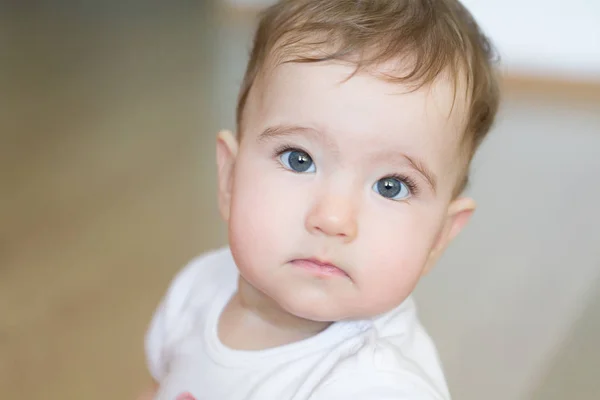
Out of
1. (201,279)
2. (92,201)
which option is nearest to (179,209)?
(92,201)

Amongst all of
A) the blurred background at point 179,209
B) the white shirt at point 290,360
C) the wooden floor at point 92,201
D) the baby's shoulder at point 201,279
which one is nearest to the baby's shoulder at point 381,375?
the white shirt at point 290,360

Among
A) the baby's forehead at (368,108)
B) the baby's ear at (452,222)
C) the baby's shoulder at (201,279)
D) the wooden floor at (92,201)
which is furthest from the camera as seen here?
the wooden floor at (92,201)

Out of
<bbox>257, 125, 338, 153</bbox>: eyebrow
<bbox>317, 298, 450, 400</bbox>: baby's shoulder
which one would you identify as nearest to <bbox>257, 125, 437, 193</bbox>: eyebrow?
<bbox>257, 125, 338, 153</bbox>: eyebrow

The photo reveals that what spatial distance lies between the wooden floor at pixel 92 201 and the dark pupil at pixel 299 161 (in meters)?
0.75

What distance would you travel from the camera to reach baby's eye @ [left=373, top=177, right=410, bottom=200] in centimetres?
57

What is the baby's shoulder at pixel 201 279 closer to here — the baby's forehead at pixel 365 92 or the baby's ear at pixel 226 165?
the baby's ear at pixel 226 165

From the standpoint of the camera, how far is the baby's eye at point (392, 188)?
57 centimetres

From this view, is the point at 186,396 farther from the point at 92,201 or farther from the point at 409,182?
the point at 92,201

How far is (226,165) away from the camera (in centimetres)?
70

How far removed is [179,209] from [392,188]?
123cm

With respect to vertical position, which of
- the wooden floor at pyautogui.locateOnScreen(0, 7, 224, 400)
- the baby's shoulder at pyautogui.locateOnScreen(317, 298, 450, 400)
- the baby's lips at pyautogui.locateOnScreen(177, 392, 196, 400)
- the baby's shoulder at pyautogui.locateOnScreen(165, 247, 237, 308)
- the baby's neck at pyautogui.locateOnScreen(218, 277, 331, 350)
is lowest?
the wooden floor at pyautogui.locateOnScreen(0, 7, 224, 400)

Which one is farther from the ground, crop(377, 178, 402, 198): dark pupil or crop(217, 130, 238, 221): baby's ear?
crop(377, 178, 402, 198): dark pupil

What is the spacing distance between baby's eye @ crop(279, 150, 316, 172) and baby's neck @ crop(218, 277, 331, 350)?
6.0 inches

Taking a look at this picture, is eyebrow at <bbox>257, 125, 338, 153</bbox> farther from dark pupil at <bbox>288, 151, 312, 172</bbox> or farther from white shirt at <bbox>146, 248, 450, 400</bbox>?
white shirt at <bbox>146, 248, 450, 400</bbox>
